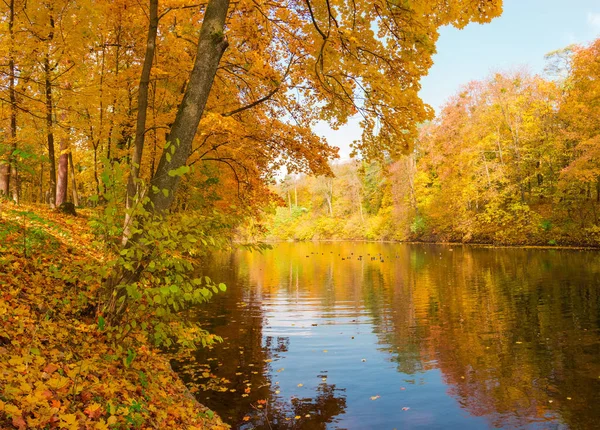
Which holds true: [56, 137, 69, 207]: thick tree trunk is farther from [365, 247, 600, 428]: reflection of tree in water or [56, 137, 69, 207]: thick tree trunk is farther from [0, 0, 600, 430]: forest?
[365, 247, 600, 428]: reflection of tree in water

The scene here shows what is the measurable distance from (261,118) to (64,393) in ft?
31.5

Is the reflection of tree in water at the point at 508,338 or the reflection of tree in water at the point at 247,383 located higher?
the reflection of tree in water at the point at 508,338

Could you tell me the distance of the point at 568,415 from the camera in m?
5.75

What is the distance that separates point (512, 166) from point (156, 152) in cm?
3408

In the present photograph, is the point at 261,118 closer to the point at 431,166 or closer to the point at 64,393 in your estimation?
the point at 64,393

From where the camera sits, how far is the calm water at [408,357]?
6066mm

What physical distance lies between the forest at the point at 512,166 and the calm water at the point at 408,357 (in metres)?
10.2

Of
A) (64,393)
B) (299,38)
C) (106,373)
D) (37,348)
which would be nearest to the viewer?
(64,393)

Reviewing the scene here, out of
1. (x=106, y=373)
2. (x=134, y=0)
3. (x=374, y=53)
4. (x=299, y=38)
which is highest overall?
(x=134, y=0)

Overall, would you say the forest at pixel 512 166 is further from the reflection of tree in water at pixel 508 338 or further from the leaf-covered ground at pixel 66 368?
the leaf-covered ground at pixel 66 368

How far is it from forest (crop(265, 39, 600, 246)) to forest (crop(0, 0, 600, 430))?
1551mm

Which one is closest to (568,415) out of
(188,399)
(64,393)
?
(188,399)

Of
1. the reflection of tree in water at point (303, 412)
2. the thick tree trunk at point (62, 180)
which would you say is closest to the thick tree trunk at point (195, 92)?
the reflection of tree in water at point (303, 412)

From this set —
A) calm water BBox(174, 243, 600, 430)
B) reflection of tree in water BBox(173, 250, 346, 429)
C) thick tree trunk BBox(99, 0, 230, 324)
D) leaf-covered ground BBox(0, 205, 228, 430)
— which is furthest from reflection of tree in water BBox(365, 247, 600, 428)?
thick tree trunk BBox(99, 0, 230, 324)
